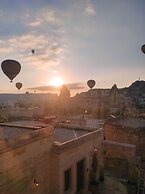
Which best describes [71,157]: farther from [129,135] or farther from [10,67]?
[129,135]

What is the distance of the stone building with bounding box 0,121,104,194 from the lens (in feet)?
31.8

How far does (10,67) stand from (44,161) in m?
8.39

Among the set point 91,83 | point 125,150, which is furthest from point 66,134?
point 91,83

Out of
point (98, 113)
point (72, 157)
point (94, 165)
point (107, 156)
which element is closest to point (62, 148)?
point (72, 157)

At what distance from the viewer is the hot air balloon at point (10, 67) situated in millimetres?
17406

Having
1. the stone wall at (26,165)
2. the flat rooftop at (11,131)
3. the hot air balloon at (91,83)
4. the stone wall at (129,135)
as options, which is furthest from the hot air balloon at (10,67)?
the hot air balloon at (91,83)

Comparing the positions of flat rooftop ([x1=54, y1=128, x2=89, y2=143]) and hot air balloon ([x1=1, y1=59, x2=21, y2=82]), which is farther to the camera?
hot air balloon ([x1=1, y1=59, x2=21, y2=82])

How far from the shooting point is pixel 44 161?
11.8 m

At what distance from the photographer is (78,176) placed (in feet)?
46.0

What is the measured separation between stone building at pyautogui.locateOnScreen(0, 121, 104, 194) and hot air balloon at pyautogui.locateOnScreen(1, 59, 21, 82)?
463cm

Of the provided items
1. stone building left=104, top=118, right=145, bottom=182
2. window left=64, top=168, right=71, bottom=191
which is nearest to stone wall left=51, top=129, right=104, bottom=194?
window left=64, top=168, right=71, bottom=191

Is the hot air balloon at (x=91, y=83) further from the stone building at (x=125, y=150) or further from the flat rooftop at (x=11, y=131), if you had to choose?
the flat rooftop at (x=11, y=131)

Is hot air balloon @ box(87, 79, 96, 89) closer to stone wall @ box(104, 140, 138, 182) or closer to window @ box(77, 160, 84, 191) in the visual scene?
stone wall @ box(104, 140, 138, 182)

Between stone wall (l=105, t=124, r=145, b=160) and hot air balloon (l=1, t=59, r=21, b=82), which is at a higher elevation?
hot air balloon (l=1, t=59, r=21, b=82)
